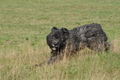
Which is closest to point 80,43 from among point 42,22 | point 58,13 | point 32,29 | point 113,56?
point 113,56

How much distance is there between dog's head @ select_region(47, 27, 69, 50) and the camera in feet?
28.6

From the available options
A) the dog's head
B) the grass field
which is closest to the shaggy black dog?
the dog's head

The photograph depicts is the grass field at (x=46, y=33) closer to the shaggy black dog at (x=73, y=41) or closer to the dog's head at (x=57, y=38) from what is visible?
the shaggy black dog at (x=73, y=41)

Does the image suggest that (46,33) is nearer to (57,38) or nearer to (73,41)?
(73,41)

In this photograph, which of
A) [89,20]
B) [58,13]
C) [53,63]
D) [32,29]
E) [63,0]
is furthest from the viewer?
[63,0]

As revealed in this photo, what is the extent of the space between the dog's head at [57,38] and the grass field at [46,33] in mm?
614

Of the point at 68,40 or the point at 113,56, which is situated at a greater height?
the point at 68,40

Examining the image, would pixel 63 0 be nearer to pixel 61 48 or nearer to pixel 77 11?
pixel 77 11

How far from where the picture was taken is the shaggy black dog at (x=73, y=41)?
8781 millimetres

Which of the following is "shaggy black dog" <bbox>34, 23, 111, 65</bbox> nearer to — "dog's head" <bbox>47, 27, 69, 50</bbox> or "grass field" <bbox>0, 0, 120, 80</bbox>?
"dog's head" <bbox>47, 27, 69, 50</bbox>

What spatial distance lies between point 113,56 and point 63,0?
34191mm

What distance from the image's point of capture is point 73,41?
9.08 m

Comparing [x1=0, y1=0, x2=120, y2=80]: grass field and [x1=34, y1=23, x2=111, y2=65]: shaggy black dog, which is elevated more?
[x1=34, y1=23, x2=111, y2=65]: shaggy black dog

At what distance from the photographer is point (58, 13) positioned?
106 feet
